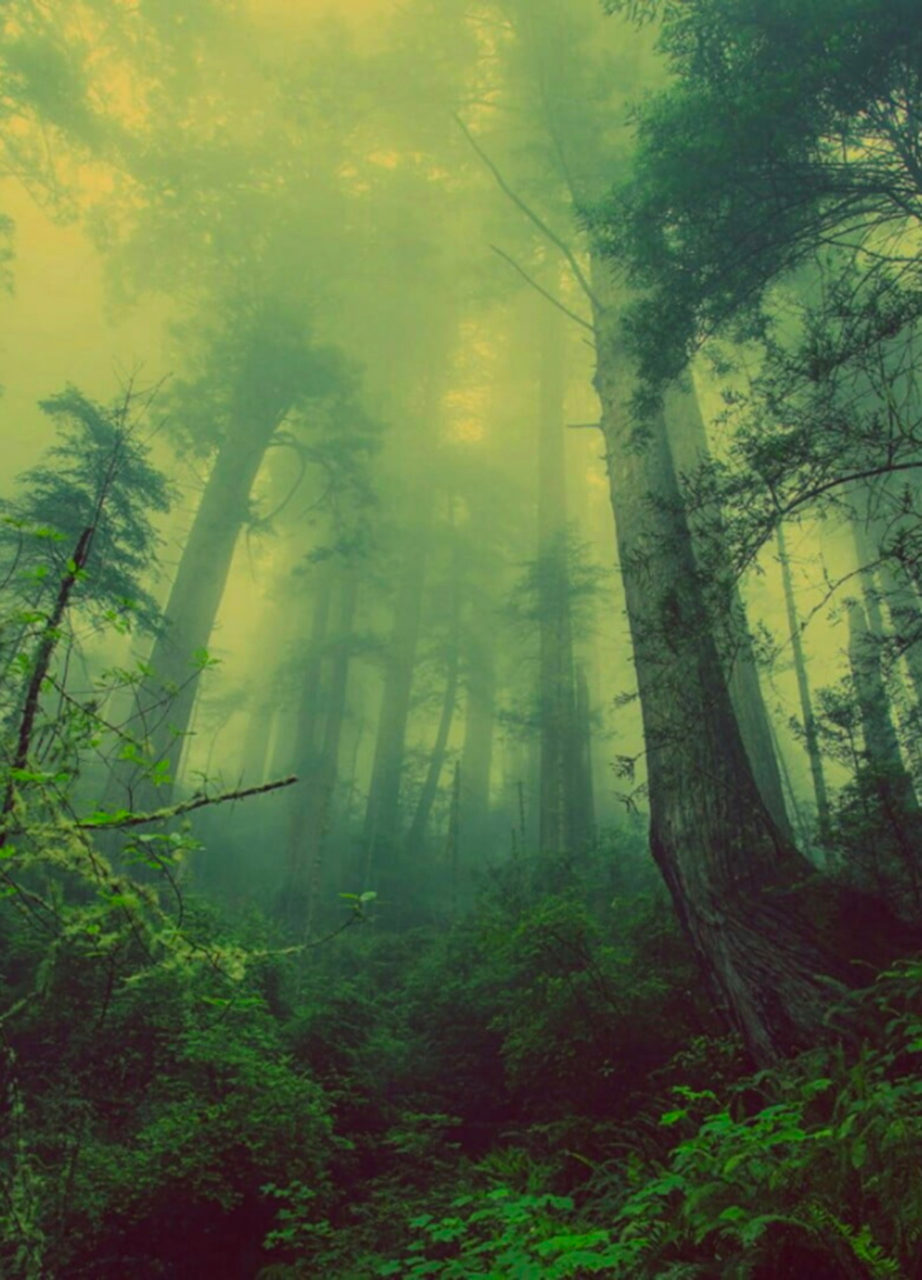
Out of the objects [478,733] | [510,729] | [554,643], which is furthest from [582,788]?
[478,733]

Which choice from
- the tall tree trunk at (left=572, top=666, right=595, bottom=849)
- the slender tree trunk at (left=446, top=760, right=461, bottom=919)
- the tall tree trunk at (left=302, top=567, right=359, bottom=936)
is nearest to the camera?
the tall tree trunk at (left=572, top=666, right=595, bottom=849)

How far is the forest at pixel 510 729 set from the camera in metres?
2.69

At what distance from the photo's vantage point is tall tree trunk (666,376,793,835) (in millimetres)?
5091

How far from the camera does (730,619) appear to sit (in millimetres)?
6773

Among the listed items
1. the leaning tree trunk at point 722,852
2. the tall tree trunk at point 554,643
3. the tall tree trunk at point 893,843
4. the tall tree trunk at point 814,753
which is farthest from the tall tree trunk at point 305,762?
the tall tree trunk at point 893,843

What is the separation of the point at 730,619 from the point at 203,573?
10626mm

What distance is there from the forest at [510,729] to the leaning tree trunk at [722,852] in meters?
0.04

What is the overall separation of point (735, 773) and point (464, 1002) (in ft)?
13.6

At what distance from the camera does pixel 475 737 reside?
2625 centimetres

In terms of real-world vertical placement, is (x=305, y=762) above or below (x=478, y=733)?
below

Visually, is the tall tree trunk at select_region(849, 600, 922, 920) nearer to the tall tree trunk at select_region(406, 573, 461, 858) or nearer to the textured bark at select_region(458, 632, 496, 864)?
the tall tree trunk at select_region(406, 573, 461, 858)

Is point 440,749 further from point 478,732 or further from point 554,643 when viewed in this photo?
point 554,643

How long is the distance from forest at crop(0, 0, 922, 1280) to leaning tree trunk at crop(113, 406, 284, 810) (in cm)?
11

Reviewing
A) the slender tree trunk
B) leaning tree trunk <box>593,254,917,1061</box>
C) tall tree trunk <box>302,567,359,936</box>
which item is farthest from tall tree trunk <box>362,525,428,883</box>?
leaning tree trunk <box>593,254,917,1061</box>
